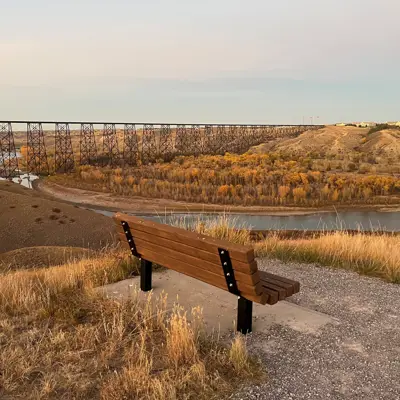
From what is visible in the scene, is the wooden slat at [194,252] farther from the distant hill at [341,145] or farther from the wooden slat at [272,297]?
the distant hill at [341,145]

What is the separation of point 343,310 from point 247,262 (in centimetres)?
187

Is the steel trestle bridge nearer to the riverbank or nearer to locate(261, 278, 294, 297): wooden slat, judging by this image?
the riverbank

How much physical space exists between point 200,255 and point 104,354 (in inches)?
41.2

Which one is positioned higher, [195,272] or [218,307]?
[195,272]

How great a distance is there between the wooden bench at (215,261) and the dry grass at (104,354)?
1.28 ft

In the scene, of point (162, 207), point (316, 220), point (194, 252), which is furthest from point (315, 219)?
point (194, 252)

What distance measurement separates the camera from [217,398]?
253 centimetres

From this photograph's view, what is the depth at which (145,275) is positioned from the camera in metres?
4.46

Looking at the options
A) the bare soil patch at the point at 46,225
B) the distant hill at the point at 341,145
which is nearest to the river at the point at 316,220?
the bare soil patch at the point at 46,225

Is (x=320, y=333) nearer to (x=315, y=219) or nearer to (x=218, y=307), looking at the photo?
(x=218, y=307)

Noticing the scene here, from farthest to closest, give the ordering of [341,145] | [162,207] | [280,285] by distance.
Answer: [341,145] → [162,207] → [280,285]

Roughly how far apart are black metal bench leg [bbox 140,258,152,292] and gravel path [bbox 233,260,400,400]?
1.45 meters

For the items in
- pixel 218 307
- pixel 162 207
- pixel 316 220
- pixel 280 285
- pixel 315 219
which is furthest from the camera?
pixel 162 207

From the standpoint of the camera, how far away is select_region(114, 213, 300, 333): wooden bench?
10.0 ft
